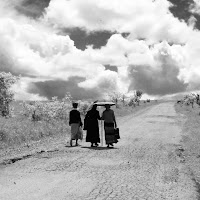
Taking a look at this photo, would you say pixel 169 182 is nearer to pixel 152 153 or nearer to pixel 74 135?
pixel 152 153

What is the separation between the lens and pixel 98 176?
353 inches

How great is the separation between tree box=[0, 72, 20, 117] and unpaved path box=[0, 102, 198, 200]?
23.6ft

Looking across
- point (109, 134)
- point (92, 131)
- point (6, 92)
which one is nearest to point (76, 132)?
point (92, 131)

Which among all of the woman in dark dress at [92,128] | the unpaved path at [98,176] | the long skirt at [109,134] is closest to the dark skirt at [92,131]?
the woman in dark dress at [92,128]

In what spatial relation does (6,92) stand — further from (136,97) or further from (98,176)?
(136,97)

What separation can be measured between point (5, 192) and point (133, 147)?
8.38 meters

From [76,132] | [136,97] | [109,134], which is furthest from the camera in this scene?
[136,97]

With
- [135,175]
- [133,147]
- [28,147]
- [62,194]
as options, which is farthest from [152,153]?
[62,194]

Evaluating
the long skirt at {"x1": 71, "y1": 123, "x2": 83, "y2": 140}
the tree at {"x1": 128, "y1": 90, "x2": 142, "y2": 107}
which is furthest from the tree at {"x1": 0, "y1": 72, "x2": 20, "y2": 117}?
the tree at {"x1": 128, "y1": 90, "x2": 142, "y2": 107}

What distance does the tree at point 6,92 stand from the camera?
19.3 metres

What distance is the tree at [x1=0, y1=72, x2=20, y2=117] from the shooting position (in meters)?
19.3

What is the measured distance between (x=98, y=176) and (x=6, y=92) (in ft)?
Result: 39.4

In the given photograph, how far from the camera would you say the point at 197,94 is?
75188 millimetres

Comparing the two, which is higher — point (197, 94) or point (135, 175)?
point (197, 94)
